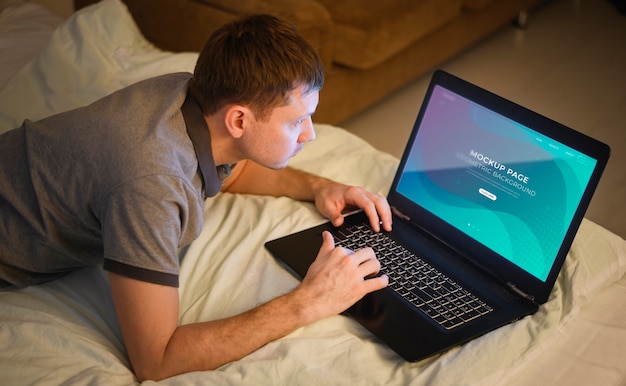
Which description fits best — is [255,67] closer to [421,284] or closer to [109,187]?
[109,187]

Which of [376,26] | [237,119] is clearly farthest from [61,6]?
[237,119]

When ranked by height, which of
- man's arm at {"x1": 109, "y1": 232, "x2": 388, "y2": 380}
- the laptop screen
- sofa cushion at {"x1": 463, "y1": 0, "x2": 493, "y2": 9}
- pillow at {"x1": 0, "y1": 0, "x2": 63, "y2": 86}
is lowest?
pillow at {"x1": 0, "y1": 0, "x2": 63, "y2": 86}

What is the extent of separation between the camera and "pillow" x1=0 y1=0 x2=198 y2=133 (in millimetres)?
1713

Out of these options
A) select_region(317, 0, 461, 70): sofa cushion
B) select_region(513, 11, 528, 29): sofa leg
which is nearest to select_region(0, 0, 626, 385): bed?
select_region(317, 0, 461, 70): sofa cushion

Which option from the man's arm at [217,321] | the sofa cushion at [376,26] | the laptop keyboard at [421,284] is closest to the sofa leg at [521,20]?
the sofa cushion at [376,26]

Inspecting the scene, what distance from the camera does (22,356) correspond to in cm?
114

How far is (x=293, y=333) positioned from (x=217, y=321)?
0.41ft

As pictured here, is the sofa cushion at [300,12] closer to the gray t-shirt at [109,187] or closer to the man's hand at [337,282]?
the gray t-shirt at [109,187]

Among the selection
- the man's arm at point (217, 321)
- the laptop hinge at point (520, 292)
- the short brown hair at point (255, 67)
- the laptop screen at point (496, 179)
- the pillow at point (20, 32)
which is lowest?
the pillow at point (20, 32)

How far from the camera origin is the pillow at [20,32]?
1.95 m

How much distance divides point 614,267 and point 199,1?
1.50 metres

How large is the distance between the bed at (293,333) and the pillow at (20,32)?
284 mm

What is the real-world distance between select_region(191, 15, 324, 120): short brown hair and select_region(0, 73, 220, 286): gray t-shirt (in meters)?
0.06

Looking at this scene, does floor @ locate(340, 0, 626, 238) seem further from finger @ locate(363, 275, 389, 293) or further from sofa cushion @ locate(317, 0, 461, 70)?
finger @ locate(363, 275, 389, 293)
